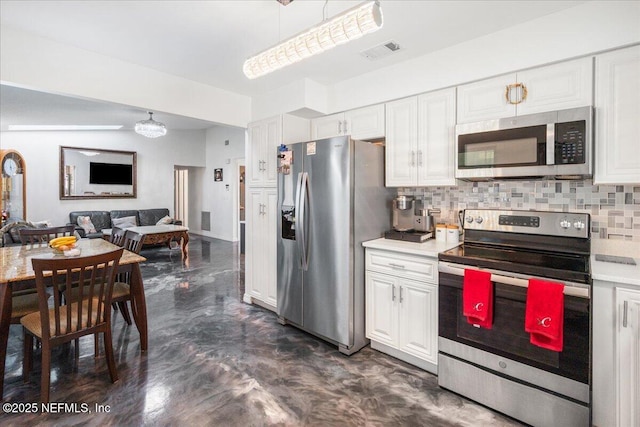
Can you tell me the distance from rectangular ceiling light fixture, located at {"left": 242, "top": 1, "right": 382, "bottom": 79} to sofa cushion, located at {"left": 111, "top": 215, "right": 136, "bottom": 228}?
641cm

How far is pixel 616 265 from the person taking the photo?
5.87 feet

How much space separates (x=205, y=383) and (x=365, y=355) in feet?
4.12

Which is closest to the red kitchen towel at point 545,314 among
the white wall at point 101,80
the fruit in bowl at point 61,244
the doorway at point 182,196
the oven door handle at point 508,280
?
the oven door handle at point 508,280

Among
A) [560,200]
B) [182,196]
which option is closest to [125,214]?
[182,196]

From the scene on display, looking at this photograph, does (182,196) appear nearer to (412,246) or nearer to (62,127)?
(62,127)

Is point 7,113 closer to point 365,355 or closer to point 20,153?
point 20,153

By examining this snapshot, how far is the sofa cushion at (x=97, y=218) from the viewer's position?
683cm

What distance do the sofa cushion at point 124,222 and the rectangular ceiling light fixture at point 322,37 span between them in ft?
21.0

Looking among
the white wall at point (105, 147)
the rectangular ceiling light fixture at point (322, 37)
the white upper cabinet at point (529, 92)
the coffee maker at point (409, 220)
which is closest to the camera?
the rectangular ceiling light fixture at point (322, 37)

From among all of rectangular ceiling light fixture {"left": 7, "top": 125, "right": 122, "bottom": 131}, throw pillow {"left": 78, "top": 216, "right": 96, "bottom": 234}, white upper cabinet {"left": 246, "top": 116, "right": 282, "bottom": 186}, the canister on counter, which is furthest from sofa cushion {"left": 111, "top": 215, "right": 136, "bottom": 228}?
the canister on counter

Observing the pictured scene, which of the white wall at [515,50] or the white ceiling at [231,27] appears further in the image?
the white ceiling at [231,27]

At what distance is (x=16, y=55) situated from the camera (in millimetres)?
2291

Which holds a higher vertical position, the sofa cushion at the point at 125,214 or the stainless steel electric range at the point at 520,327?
the sofa cushion at the point at 125,214

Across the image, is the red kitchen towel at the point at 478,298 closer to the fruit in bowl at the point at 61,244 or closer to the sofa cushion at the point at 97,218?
the fruit in bowl at the point at 61,244
